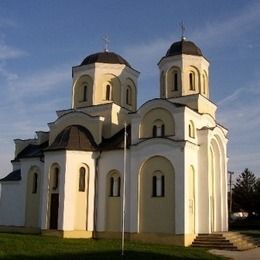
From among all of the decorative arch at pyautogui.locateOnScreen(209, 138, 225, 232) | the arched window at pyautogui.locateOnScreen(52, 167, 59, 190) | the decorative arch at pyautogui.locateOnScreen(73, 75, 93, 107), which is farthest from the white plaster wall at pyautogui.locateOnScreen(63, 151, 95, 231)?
the decorative arch at pyautogui.locateOnScreen(209, 138, 225, 232)

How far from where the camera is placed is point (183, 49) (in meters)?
30.8

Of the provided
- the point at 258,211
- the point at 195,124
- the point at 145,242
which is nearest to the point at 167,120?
the point at 195,124

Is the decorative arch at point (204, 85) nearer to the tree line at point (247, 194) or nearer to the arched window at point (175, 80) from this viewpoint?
the arched window at point (175, 80)

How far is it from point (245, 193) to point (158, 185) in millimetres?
29875

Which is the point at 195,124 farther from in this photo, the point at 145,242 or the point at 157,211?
Answer: the point at 145,242

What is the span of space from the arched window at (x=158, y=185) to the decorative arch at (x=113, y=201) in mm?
2617

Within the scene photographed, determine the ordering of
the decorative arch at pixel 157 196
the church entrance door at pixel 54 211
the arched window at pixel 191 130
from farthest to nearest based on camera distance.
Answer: the church entrance door at pixel 54 211, the arched window at pixel 191 130, the decorative arch at pixel 157 196

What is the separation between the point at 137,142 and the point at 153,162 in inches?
67.2

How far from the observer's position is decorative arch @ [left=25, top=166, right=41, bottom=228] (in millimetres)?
30734

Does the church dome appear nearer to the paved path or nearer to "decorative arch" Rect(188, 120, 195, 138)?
"decorative arch" Rect(188, 120, 195, 138)

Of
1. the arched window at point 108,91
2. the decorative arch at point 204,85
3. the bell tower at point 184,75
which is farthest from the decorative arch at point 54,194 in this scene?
the decorative arch at point 204,85

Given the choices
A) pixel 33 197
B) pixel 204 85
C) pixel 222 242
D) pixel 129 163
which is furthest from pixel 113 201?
pixel 204 85

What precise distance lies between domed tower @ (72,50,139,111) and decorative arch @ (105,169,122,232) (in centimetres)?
630

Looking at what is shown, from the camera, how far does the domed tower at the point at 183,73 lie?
30219 mm
